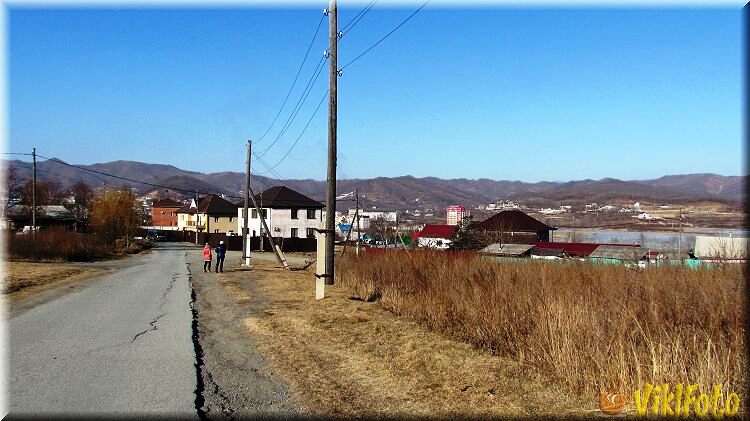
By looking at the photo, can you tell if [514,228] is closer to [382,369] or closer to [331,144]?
[331,144]

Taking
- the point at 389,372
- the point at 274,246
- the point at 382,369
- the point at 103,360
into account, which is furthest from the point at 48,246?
the point at 389,372

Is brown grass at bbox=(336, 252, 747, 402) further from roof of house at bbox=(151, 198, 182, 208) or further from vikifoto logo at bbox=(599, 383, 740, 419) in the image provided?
roof of house at bbox=(151, 198, 182, 208)

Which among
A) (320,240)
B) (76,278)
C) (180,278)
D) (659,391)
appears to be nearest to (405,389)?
(659,391)

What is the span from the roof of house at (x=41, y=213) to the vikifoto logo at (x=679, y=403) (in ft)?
234

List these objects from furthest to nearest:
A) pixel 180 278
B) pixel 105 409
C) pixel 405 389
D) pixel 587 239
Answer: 1. pixel 587 239
2. pixel 180 278
3. pixel 405 389
4. pixel 105 409

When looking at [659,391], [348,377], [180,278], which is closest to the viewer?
[659,391]

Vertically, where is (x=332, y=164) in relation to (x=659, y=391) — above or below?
above

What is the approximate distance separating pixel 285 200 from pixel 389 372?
252 feet

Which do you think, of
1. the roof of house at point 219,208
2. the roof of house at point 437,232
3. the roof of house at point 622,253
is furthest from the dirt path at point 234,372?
the roof of house at point 219,208

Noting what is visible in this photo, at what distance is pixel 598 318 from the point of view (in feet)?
26.4

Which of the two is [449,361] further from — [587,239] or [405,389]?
[587,239]

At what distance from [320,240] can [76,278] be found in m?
14.8

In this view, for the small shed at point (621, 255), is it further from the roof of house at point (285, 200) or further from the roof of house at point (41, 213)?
the roof of house at point (41, 213)

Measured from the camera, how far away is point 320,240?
16750mm
